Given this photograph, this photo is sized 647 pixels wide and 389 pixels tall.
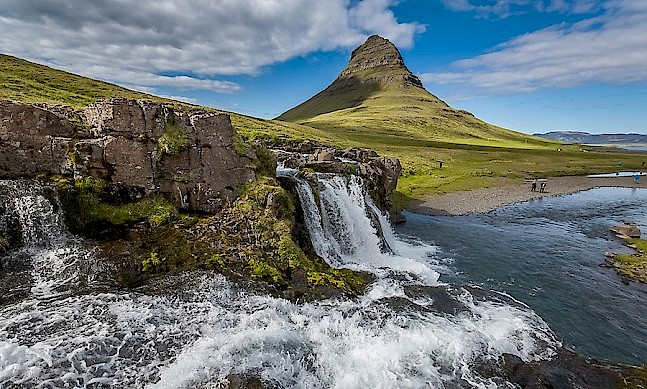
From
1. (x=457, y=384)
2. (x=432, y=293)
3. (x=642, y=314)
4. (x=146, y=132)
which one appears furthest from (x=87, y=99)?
(x=642, y=314)

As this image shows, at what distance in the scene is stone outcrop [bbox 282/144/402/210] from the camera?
34656 millimetres

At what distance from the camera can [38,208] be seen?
677 inches

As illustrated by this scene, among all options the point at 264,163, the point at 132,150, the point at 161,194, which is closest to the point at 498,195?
the point at 264,163

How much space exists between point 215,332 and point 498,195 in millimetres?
55317

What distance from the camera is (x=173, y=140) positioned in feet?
69.2

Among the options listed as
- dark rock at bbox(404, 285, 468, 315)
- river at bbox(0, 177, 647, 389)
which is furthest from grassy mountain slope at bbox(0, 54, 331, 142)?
dark rock at bbox(404, 285, 468, 315)

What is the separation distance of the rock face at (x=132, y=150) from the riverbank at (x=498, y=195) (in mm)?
32748

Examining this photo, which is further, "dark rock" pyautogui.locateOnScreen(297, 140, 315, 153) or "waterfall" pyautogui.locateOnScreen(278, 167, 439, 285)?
"dark rock" pyautogui.locateOnScreen(297, 140, 315, 153)

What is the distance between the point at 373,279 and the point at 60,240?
16406 millimetres

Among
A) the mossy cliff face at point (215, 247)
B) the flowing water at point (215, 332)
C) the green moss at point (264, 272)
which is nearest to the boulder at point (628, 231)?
the flowing water at point (215, 332)

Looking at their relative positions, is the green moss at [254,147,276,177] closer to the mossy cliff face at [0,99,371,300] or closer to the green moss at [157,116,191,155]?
the mossy cliff face at [0,99,371,300]

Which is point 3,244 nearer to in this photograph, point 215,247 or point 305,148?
point 215,247

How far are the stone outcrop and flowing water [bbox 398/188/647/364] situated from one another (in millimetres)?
5127

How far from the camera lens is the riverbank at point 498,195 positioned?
5000cm
